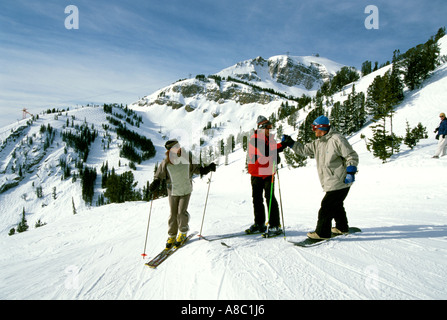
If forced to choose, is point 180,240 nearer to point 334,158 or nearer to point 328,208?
point 328,208

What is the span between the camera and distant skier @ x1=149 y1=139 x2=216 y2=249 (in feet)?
16.3

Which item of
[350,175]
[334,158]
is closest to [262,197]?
[334,158]

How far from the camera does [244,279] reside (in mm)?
2910

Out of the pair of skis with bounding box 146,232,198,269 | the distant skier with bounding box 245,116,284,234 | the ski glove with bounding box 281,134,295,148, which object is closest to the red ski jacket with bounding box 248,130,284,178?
the distant skier with bounding box 245,116,284,234

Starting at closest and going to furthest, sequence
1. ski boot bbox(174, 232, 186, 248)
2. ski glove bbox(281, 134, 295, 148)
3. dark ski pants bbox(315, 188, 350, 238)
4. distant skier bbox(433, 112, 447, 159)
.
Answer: dark ski pants bbox(315, 188, 350, 238) < ski glove bbox(281, 134, 295, 148) < ski boot bbox(174, 232, 186, 248) < distant skier bbox(433, 112, 447, 159)

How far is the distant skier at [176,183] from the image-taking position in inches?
196

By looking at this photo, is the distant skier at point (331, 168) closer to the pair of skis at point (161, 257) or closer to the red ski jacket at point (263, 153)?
the red ski jacket at point (263, 153)

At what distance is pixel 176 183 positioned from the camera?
16.4ft

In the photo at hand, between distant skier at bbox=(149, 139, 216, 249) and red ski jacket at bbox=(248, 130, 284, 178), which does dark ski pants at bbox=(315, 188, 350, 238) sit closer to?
red ski jacket at bbox=(248, 130, 284, 178)

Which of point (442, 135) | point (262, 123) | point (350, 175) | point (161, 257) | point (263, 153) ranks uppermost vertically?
point (442, 135)

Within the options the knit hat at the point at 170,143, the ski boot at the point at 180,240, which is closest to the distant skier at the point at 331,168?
the ski boot at the point at 180,240
